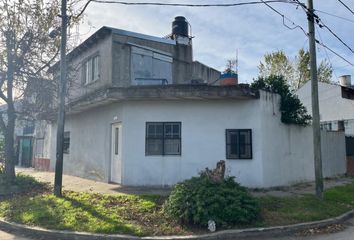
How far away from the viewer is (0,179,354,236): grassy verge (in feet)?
24.6

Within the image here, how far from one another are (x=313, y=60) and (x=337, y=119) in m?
14.9

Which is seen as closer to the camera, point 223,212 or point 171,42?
point 223,212

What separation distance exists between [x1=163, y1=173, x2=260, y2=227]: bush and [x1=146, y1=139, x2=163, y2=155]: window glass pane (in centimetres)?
430

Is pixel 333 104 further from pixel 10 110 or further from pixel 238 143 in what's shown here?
pixel 10 110

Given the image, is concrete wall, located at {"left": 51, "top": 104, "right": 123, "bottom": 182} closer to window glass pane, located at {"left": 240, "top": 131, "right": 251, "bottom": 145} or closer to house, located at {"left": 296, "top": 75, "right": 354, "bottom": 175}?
window glass pane, located at {"left": 240, "top": 131, "right": 251, "bottom": 145}

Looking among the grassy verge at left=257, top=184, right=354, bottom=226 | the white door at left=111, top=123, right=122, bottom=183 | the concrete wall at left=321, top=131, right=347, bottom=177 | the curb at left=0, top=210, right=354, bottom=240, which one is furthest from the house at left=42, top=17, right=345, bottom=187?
the curb at left=0, top=210, right=354, bottom=240

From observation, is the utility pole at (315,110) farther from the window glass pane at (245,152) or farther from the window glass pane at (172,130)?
the window glass pane at (172,130)

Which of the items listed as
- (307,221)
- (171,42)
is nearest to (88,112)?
(171,42)

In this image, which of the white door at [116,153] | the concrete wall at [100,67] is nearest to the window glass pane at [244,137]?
the white door at [116,153]

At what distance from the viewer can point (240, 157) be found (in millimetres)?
12617

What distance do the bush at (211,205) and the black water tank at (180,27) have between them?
1213 centimetres

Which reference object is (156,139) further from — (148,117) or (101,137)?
(101,137)

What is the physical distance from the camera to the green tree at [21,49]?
12.6 metres

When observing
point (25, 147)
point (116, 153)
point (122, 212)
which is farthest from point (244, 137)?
point (25, 147)
